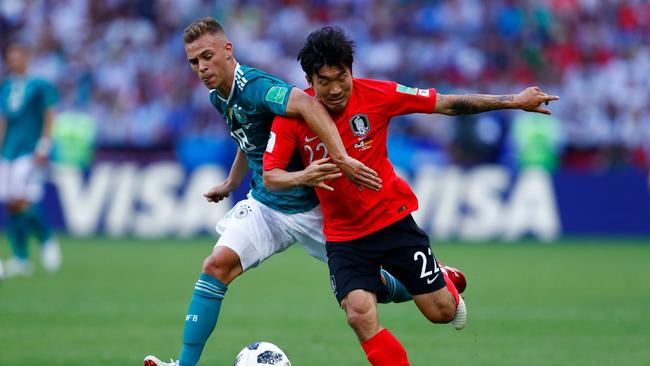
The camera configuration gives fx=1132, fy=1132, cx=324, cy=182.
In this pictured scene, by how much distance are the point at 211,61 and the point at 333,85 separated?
3.25 ft

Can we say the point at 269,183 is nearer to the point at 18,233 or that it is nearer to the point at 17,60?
the point at 17,60

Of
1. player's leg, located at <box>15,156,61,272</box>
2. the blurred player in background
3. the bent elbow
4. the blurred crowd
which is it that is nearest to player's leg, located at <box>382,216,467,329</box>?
the bent elbow

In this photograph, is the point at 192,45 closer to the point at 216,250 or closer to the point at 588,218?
the point at 216,250

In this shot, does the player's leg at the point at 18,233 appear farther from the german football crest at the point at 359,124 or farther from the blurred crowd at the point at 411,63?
the german football crest at the point at 359,124

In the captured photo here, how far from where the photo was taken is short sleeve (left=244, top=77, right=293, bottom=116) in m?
6.54

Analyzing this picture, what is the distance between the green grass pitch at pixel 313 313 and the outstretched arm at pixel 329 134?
1.84m

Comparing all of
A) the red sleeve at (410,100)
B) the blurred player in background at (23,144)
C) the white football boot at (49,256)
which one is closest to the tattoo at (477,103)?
the red sleeve at (410,100)

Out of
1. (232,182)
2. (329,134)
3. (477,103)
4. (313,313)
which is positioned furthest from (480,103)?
(313,313)

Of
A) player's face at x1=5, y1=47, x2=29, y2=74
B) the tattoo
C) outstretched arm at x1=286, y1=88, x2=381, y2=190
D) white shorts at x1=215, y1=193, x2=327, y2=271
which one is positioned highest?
player's face at x1=5, y1=47, x2=29, y2=74

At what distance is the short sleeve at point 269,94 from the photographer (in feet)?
21.5

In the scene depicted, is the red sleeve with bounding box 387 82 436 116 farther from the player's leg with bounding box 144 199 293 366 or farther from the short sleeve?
the player's leg with bounding box 144 199 293 366

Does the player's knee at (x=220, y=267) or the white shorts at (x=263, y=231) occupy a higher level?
the white shorts at (x=263, y=231)

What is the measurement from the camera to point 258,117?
6895 mm

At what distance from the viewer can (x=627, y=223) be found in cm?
1802
